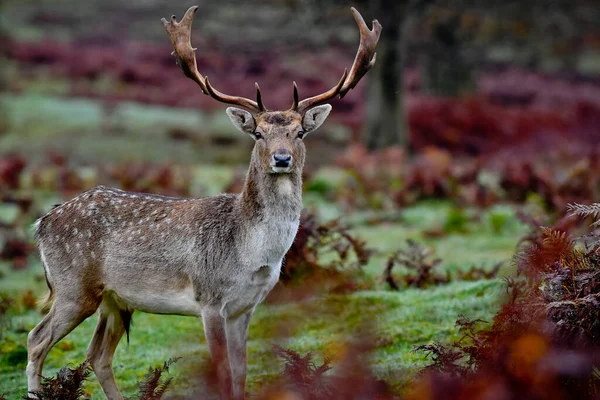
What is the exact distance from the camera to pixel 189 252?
668cm

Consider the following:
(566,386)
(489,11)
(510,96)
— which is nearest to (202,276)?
(566,386)

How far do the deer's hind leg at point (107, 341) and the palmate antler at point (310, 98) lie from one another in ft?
5.62

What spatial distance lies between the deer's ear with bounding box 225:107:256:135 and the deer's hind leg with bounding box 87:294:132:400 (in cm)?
158

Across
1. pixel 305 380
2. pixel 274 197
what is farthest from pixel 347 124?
pixel 305 380

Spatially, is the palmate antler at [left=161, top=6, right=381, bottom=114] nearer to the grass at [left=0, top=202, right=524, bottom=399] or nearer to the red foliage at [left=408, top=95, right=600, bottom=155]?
the grass at [left=0, top=202, right=524, bottom=399]

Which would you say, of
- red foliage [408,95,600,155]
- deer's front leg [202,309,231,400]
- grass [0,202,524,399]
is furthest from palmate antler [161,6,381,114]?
red foliage [408,95,600,155]


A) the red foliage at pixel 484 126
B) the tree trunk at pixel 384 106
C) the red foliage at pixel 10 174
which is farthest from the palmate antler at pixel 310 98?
the red foliage at pixel 484 126

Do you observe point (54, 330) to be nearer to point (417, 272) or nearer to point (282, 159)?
point (282, 159)

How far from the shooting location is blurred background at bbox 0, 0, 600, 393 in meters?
13.6

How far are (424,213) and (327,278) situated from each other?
5.83 metres

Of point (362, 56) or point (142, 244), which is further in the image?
point (362, 56)

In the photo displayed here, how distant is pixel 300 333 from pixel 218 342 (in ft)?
6.15

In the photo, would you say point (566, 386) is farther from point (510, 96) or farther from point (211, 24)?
point (211, 24)

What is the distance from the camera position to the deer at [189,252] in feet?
21.3
